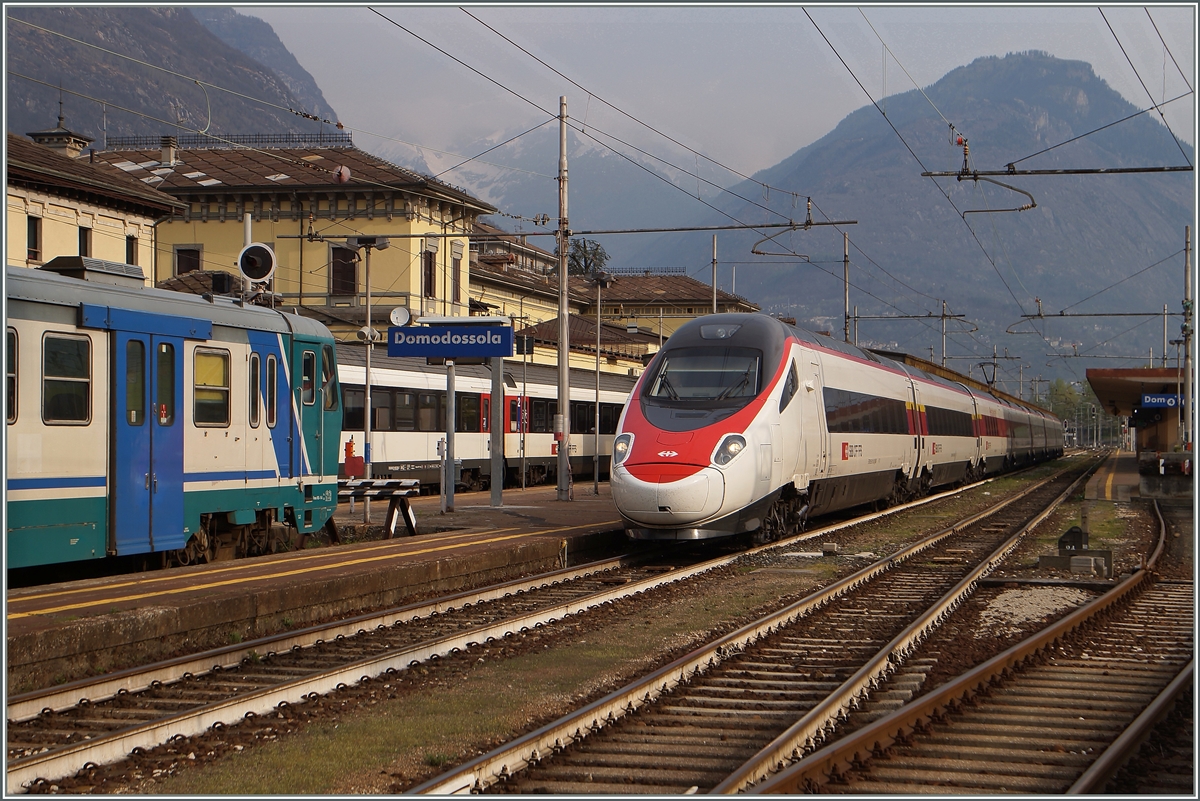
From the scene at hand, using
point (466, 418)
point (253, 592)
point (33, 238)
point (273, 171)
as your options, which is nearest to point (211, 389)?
point (253, 592)

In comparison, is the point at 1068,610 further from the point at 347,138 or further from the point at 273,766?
the point at 347,138

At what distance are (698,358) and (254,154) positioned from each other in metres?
42.2

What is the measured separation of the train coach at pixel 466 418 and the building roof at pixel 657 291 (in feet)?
124

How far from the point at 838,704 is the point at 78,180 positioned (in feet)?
117

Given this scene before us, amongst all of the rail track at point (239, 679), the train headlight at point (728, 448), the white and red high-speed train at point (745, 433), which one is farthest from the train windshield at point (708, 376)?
the rail track at point (239, 679)

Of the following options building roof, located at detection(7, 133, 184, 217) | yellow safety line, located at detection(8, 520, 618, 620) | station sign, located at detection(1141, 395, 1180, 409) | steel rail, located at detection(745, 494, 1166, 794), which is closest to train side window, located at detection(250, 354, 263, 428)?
yellow safety line, located at detection(8, 520, 618, 620)

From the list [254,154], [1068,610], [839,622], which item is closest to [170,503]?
[839,622]

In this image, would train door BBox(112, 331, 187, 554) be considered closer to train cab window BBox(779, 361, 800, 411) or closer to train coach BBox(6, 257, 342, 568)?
train coach BBox(6, 257, 342, 568)

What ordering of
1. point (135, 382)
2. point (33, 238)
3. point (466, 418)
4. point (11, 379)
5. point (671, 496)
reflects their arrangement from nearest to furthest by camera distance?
1. point (11, 379)
2. point (135, 382)
3. point (671, 496)
4. point (466, 418)
5. point (33, 238)

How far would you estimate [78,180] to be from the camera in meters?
38.0

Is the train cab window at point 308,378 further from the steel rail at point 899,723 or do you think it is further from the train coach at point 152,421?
the steel rail at point 899,723

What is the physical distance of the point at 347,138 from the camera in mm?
55750

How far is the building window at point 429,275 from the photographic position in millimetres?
51562

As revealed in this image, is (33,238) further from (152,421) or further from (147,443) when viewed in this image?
(147,443)
